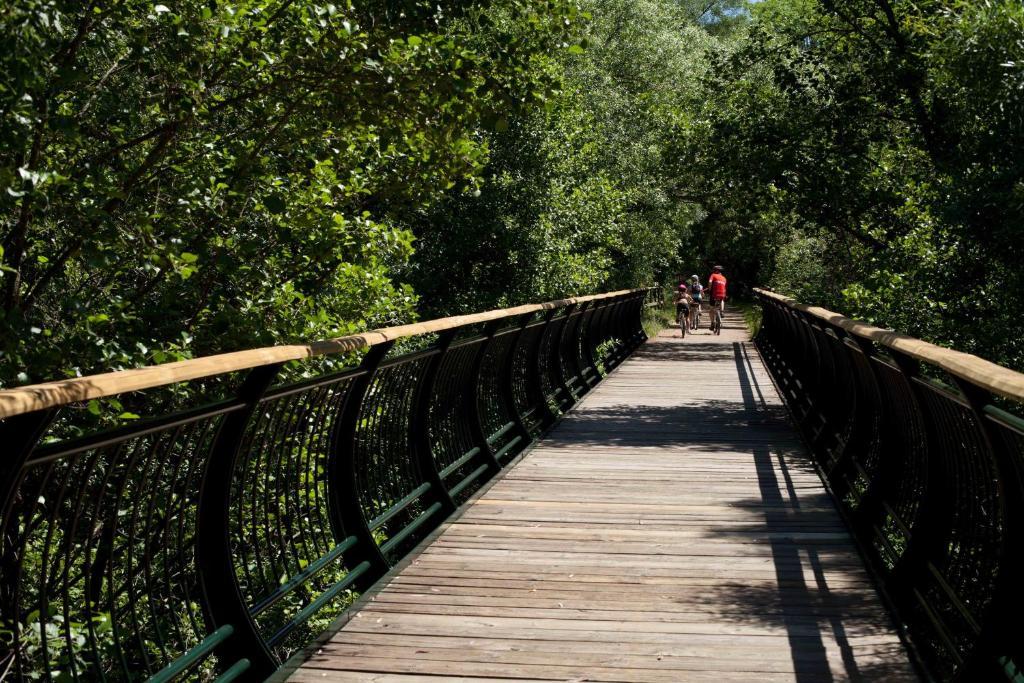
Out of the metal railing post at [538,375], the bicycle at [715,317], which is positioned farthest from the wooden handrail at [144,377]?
the bicycle at [715,317]

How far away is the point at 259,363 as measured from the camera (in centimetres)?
388

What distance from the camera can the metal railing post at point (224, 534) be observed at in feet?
13.4

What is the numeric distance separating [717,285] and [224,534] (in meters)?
30.6

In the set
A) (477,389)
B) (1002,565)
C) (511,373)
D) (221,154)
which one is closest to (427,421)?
(477,389)

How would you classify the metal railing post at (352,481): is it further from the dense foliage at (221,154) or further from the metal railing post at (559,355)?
the metal railing post at (559,355)

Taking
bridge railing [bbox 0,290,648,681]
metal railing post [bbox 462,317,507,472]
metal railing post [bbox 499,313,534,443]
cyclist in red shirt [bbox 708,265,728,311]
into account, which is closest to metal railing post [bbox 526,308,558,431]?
bridge railing [bbox 0,290,648,681]

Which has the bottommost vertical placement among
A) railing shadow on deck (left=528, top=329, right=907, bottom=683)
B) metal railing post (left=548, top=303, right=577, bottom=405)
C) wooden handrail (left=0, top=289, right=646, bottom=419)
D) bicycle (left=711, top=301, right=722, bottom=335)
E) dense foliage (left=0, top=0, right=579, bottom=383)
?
bicycle (left=711, top=301, right=722, bottom=335)

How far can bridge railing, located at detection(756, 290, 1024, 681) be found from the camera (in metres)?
3.76

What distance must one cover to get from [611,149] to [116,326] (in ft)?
80.9

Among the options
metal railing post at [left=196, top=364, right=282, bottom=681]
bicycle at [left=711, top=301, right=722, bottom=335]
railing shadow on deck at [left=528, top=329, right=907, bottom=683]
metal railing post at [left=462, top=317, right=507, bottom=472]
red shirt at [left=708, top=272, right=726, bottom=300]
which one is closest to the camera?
metal railing post at [left=196, top=364, right=282, bottom=681]

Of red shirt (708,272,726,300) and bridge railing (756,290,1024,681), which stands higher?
bridge railing (756,290,1024,681)

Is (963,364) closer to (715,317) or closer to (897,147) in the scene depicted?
(897,147)

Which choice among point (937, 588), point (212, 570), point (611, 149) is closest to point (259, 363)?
point (212, 570)

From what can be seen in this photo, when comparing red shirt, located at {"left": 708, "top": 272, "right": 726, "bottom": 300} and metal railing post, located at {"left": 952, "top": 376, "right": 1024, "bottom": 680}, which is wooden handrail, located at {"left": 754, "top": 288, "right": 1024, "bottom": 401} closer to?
metal railing post, located at {"left": 952, "top": 376, "right": 1024, "bottom": 680}
